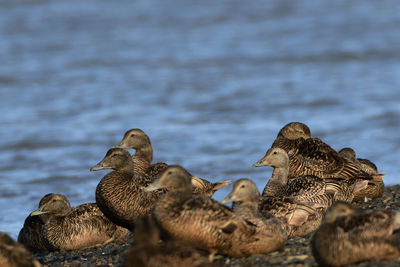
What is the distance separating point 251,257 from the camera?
7.25 metres

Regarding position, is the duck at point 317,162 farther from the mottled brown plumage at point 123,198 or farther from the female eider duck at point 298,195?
the mottled brown plumage at point 123,198

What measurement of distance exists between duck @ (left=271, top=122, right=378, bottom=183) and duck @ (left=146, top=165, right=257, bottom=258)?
3268mm

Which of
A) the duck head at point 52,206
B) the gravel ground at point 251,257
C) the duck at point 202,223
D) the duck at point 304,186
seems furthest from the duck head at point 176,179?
the duck head at point 52,206

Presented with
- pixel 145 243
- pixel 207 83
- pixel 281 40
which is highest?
pixel 281 40

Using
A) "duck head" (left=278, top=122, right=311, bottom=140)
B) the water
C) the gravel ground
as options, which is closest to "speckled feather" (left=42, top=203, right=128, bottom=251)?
the gravel ground

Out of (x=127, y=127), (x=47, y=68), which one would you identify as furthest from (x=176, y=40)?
(x=127, y=127)

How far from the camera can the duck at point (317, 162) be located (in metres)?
10.2

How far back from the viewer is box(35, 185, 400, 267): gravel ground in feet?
23.1

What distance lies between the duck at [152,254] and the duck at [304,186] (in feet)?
10.5

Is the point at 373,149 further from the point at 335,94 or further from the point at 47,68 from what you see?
the point at 47,68

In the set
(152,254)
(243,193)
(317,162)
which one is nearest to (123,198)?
(243,193)

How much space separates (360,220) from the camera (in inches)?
254

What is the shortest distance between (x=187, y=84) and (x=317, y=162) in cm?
1122

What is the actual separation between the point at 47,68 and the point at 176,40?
5.74 meters
